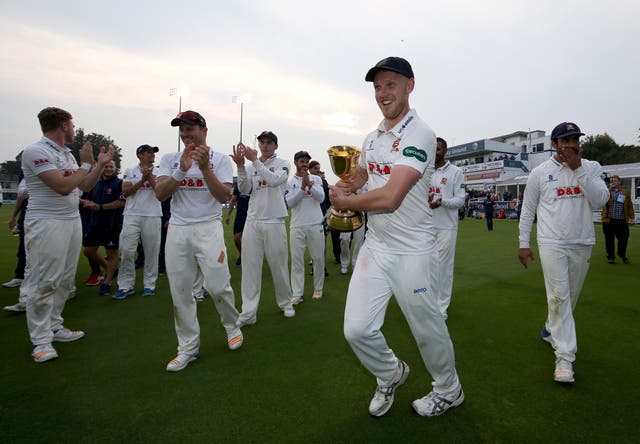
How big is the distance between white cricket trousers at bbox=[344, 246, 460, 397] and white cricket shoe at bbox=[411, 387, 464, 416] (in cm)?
18

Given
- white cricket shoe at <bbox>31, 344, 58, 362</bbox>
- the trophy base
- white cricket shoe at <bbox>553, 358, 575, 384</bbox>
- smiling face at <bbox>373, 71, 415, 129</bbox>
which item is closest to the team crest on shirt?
smiling face at <bbox>373, 71, 415, 129</bbox>

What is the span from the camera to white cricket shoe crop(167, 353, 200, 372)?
142 inches

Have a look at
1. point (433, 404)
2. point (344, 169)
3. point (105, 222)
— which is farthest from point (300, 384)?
point (105, 222)

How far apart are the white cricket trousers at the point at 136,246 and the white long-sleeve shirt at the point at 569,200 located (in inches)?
241

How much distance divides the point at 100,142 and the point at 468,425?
82350 millimetres

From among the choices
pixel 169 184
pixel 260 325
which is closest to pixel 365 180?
pixel 169 184

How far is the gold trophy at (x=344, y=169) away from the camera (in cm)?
312

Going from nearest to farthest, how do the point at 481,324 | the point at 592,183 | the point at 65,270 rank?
the point at 592,183 → the point at 65,270 → the point at 481,324

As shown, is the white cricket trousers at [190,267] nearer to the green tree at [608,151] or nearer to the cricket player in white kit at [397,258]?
the cricket player in white kit at [397,258]

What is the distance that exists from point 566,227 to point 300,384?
292cm

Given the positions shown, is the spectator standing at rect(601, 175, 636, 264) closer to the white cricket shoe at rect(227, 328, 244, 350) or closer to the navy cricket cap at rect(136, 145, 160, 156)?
the white cricket shoe at rect(227, 328, 244, 350)

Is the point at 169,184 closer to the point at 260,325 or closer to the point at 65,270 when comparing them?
the point at 65,270

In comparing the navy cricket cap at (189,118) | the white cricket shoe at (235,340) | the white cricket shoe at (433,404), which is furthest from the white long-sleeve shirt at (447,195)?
the navy cricket cap at (189,118)

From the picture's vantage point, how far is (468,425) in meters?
2.70
